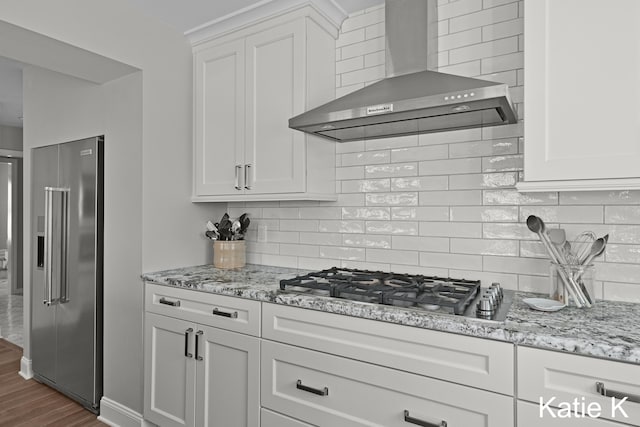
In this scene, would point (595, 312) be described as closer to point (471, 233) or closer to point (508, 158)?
point (471, 233)

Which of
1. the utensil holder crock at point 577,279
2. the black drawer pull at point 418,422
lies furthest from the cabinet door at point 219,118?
the utensil holder crock at point 577,279

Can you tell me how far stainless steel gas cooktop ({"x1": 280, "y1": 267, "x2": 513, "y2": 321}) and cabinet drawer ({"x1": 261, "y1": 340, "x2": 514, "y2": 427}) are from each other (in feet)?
0.85

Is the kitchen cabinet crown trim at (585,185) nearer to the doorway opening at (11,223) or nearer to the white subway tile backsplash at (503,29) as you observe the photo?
the white subway tile backsplash at (503,29)

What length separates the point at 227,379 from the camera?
6.41 feet

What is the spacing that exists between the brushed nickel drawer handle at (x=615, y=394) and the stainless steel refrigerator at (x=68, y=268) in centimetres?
276

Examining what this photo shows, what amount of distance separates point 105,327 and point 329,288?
1785 mm

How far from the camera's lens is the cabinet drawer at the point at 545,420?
1.13 meters

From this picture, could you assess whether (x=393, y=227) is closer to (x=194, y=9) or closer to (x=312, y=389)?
(x=312, y=389)

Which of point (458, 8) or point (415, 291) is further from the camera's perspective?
point (458, 8)

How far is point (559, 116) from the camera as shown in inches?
58.0

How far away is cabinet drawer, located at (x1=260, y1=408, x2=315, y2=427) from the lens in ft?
5.63

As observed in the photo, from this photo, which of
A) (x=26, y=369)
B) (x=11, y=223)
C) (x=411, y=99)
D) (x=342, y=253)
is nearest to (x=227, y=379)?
(x=342, y=253)

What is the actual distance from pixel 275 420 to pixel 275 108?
1.66 meters

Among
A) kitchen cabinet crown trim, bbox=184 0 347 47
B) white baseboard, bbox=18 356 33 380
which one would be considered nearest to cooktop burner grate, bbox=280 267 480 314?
kitchen cabinet crown trim, bbox=184 0 347 47
